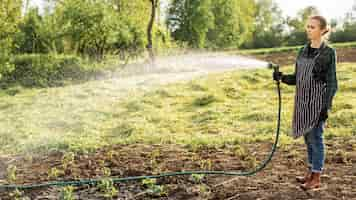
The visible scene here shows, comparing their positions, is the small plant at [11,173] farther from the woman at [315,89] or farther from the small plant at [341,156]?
the small plant at [341,156]

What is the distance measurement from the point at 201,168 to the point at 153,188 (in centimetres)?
63

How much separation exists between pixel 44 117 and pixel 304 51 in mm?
5354

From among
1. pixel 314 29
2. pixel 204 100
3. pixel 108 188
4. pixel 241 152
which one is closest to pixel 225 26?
pixel 204 100

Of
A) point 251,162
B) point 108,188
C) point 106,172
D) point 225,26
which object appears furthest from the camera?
point 225,26

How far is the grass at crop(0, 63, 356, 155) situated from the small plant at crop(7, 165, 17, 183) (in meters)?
0.74

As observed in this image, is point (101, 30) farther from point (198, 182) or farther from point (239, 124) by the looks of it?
point (198, 182)

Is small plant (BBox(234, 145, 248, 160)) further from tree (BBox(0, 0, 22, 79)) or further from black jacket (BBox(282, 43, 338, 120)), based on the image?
tree (BBox(0, 0, 22, 79))

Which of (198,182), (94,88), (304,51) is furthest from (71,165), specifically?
(94,88)

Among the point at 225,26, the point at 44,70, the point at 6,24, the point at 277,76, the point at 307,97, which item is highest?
the point at 225,26

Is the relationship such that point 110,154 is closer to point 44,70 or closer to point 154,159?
point 154,159

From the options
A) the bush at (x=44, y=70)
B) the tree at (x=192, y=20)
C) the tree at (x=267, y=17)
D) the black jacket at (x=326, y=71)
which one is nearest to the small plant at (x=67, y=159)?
the black jacket at (x=326, y=71)

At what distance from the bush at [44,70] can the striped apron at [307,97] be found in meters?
11.6

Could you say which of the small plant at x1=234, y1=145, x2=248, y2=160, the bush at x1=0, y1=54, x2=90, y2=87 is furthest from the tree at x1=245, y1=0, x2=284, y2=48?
the small plant at x1=234, y1=145, x2=248, y2=160

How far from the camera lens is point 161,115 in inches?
299
